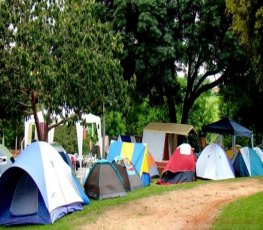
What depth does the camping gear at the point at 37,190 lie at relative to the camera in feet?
29.7

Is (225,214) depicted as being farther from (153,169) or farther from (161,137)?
(161,137)

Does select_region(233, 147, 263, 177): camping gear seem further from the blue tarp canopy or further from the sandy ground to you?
the sandy ground

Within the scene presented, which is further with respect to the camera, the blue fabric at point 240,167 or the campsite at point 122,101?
the blue fabric at point 240,167

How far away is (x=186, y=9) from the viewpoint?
18.0 m

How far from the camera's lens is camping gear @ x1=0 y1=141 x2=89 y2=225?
9.05 m

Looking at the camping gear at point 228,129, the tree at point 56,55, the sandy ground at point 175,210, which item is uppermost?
the tree at point 56,55

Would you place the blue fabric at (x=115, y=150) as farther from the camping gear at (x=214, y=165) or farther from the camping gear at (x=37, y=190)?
the camping gear at (x=37, y=190)

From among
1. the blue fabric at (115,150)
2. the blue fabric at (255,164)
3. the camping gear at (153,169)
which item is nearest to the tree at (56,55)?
the blue fabric at (115,150)

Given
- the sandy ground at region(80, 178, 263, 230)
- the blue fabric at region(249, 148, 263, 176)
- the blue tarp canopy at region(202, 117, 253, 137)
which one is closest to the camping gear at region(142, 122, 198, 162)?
the blue tarp canopy at region(202, 117, 253, 137)

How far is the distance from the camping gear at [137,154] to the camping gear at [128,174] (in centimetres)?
79

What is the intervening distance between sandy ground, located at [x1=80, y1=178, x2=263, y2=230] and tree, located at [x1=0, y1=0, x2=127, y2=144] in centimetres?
338

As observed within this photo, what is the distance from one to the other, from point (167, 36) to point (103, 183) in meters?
7.43

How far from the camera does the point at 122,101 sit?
44.1 feet

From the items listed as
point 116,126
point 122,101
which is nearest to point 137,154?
point 122,101
